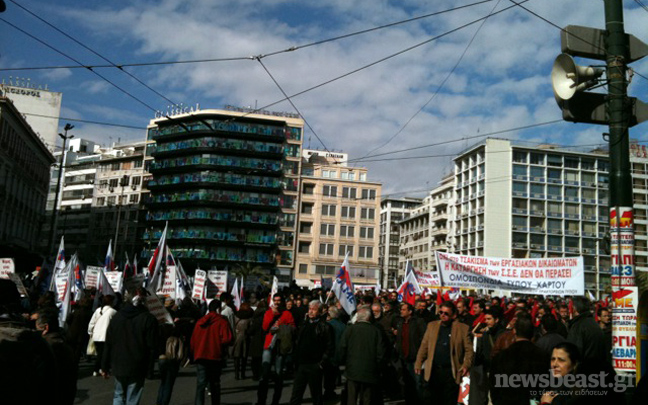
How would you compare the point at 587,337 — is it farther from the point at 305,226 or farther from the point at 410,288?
the point at 305,226

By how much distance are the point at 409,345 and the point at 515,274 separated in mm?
5738

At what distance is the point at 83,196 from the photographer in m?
96.5

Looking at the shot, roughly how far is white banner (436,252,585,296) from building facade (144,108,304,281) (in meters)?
64.1

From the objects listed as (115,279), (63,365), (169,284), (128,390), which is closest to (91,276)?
(115,279)

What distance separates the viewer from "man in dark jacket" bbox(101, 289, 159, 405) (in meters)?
7.74

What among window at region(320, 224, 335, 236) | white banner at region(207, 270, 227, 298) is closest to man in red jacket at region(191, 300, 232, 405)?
white banner at region(207, 270, 227, 298)

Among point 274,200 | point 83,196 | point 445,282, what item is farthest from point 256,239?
point 445,282

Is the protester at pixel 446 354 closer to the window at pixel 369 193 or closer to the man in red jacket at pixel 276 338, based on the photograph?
the man in red jacket at pixel 276 338

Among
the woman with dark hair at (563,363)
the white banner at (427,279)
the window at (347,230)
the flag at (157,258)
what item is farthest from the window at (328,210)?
the woman with dark hair at (563,363)

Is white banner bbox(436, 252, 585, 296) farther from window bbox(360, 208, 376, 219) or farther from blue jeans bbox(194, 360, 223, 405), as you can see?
window bbox(360, 208, 376, 219)

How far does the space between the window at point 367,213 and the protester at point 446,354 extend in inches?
2893

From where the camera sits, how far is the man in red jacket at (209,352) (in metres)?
8.73

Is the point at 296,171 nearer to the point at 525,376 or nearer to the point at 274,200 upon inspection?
the point at 274,200

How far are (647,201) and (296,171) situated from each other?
51258mm
